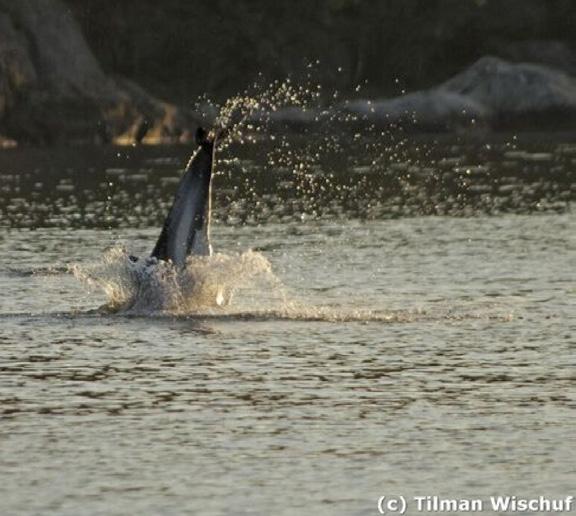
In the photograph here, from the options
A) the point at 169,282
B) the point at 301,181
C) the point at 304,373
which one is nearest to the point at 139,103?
the point at 301,181

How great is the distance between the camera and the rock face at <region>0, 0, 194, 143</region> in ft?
271

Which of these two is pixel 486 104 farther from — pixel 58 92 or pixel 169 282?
pixel 169 282

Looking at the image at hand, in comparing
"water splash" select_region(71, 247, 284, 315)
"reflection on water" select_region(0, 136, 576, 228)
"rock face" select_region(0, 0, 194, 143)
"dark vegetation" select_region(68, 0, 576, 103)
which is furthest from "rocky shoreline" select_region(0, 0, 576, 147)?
"water splash" select_region(71, 247, 284, 315)

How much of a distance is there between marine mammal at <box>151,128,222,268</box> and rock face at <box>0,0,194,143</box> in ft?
174

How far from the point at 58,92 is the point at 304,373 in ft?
201

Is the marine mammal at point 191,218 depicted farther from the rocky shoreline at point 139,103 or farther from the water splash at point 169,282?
the rocky shoreline at point 139,103

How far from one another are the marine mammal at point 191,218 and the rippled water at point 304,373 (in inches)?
32.4

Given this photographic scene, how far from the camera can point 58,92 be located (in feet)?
276

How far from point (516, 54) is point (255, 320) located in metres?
75.2

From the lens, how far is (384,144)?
82.6 m

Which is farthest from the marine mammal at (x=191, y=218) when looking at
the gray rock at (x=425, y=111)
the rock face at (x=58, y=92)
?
the gray rock at (x=425, y=111)

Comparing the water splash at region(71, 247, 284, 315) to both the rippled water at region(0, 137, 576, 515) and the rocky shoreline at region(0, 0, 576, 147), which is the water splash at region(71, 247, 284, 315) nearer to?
the rippled water at region(0, 137, 576, 515)

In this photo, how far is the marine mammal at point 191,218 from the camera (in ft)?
95.6

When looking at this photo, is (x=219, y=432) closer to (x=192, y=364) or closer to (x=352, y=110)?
(x=192, y=364)
